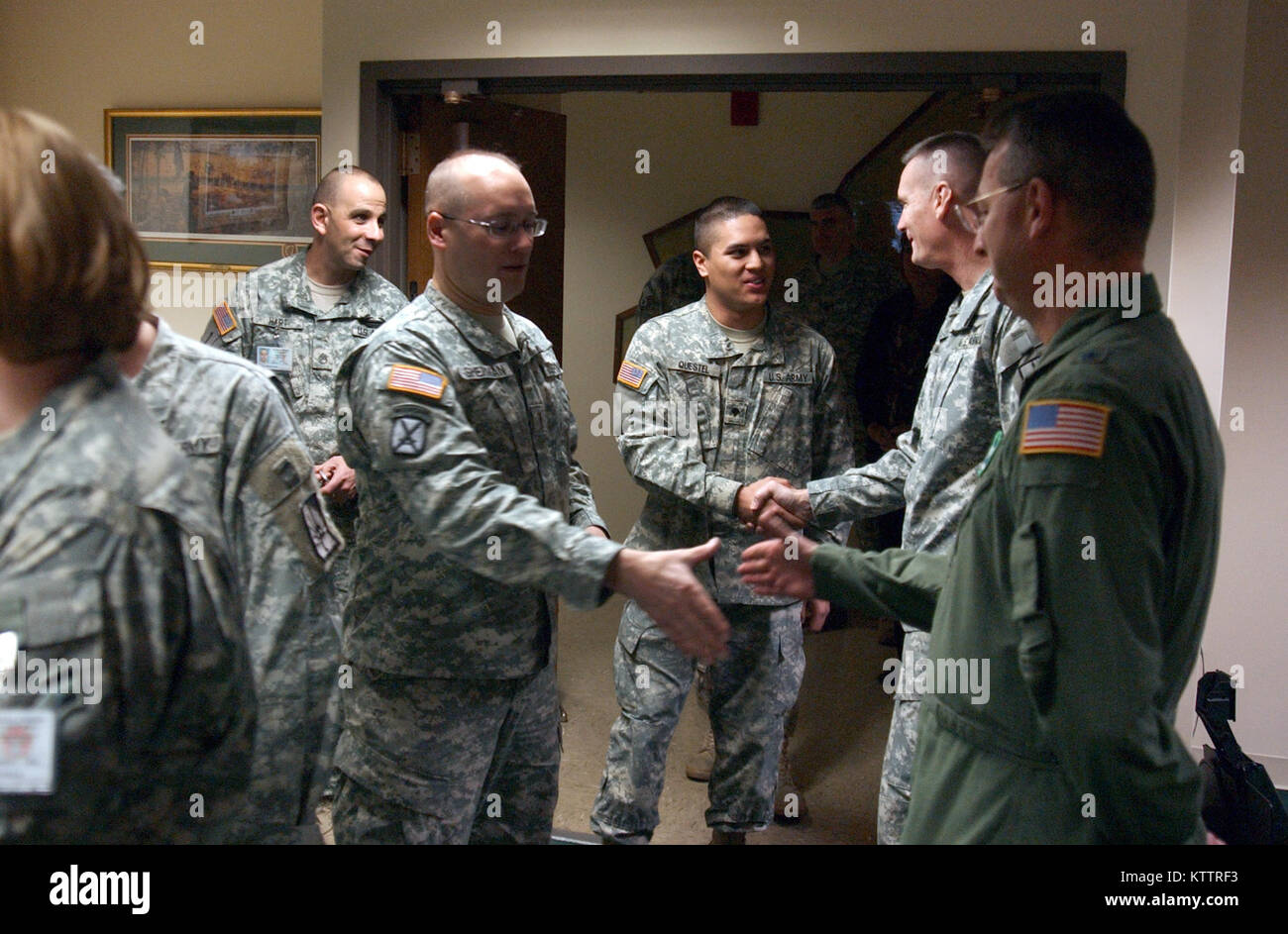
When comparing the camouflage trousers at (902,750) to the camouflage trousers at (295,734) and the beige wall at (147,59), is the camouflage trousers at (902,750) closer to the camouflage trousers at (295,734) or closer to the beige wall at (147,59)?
the camouflage trousers at (295,734)

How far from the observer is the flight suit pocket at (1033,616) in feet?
3.86

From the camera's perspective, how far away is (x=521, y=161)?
251 cm

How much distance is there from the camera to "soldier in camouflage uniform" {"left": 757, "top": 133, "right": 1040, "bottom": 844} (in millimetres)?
2035

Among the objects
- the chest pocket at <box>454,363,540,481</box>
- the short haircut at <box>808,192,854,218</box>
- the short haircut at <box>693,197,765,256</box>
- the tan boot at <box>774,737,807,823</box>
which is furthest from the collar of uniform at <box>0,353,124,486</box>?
the short haircut at <box>808,192,854,218</box>

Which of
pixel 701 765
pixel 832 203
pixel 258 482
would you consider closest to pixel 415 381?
pixel 258 482

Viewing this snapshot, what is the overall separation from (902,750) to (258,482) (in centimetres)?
143

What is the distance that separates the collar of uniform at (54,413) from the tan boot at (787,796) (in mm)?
2111

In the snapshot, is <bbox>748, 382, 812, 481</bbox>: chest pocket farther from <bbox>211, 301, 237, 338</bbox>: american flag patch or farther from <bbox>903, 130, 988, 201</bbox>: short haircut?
<bbox>211, 301, 237, 338</bbox>: american flag patch

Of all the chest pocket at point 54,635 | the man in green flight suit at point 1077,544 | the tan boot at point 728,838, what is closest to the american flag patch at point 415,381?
the chest pocket at point 54,635

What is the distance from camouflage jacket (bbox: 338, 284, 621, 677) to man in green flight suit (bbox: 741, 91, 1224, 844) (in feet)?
1.75

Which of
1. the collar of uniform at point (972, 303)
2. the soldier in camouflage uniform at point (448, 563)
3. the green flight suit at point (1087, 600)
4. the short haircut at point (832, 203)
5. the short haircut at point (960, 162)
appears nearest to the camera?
the green flight suit at point (1087, 600)

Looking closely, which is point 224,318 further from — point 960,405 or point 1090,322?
point 1090,322

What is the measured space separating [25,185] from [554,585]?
2.72 ft
